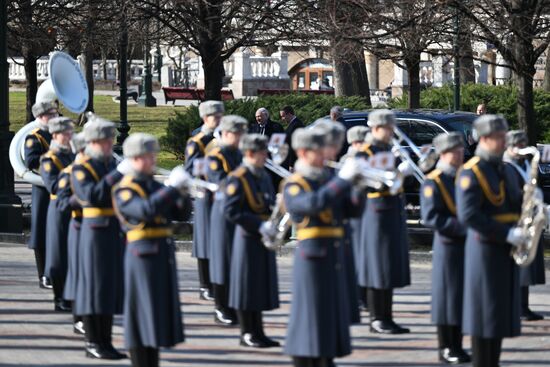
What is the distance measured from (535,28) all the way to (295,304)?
35.7ft

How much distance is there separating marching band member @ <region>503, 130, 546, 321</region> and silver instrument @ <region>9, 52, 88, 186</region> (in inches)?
163

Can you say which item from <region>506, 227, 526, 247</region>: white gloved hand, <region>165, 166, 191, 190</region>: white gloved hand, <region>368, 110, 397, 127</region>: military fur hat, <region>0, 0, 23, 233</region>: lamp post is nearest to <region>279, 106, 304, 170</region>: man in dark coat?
<region>0, 0, 23, 233</region>: lamp post

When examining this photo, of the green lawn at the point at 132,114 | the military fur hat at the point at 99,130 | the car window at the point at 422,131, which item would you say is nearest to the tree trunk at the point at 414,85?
the car window at the point at 422,131

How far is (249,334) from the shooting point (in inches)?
487

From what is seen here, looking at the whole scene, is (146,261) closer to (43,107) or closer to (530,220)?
(530,220)

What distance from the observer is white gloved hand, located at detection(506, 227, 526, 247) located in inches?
399

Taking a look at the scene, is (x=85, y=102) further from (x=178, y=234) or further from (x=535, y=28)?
(x=535, y=28)

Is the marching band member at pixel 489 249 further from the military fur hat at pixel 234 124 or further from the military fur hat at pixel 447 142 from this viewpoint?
the military fur hat at pixel 234 124

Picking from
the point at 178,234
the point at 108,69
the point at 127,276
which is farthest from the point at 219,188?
the point at 108,69

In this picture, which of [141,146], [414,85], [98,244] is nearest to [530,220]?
[141,146]

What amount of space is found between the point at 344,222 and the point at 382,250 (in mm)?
2632

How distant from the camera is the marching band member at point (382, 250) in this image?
13.1 meters

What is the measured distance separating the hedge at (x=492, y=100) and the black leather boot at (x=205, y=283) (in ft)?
50.6

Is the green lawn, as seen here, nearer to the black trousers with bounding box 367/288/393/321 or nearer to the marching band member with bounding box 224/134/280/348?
the black trousers with bounding box 367/288/393/321
